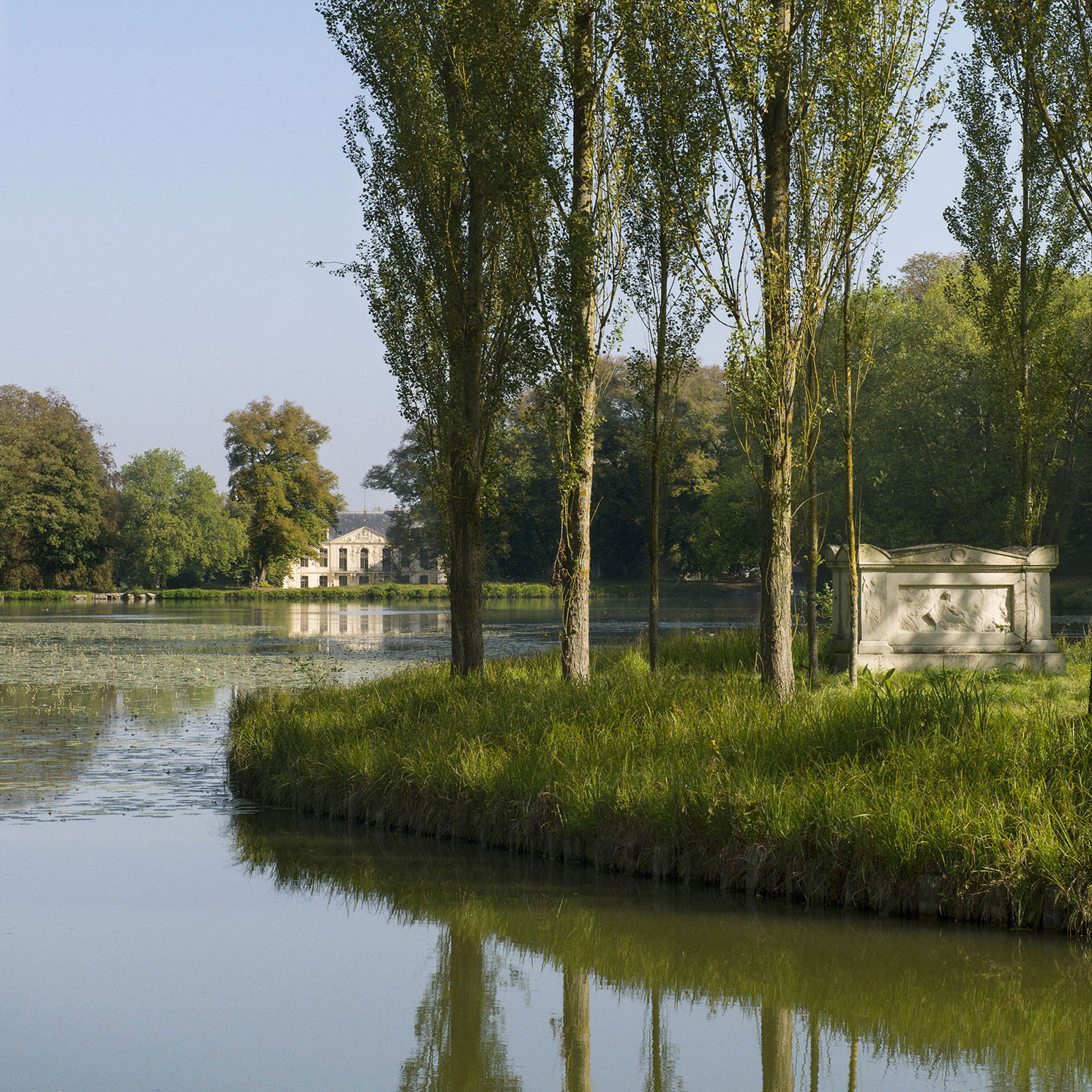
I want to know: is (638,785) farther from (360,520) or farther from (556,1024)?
(360,520)

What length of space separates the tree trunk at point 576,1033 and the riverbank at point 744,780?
1.66m

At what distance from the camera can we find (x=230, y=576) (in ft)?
294

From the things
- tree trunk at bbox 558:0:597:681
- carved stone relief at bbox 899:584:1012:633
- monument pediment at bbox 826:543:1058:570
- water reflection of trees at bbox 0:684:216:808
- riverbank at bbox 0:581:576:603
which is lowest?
water reflection of trees at bbox 0:684:216:808

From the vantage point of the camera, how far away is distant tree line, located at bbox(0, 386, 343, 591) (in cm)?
7075

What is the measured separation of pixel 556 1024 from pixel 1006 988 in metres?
2.05

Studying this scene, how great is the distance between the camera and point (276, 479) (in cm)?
7625

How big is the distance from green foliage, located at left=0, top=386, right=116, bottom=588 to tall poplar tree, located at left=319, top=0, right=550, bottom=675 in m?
62.5

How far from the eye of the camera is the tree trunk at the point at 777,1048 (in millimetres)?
4410

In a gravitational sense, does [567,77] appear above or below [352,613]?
above

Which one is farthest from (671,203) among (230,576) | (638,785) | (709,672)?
(230,576)

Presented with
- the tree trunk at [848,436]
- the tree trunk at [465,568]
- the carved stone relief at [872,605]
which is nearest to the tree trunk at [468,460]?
the tree trunk at [465,568]

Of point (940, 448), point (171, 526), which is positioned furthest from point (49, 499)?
point (940, 448)

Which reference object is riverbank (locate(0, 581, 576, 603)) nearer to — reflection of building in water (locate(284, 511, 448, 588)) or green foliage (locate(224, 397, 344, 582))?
green foliage (locate(224, 397, 344, 582))

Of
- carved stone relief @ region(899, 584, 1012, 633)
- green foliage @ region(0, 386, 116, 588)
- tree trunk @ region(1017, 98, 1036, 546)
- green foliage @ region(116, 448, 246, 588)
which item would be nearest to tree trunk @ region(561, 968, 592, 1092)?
carved stone relief @ region(899, 584, 1012, 633)
